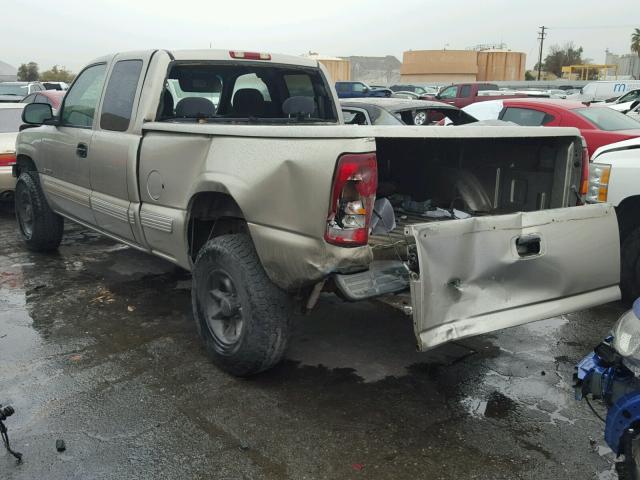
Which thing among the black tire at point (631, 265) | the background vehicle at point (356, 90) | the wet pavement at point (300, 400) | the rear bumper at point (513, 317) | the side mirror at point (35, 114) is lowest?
the wet pavement at point (300, 400)

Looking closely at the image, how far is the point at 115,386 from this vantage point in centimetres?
368

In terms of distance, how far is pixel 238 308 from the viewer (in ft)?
11.9

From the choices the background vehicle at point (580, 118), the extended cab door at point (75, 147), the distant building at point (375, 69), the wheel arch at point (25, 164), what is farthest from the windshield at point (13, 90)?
the distant building at point (375, 69)

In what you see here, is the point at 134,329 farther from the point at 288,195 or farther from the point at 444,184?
the point at 444,184

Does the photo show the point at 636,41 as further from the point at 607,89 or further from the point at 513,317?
the point at 513,317

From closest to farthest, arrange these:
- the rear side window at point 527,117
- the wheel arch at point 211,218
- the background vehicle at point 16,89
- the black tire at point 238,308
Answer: the black tire at point 238,308, the wheel arch at point 211,218, the rear side window at point 527,117, the background vehicle at point 16,89

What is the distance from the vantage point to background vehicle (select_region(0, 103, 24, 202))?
25.9 feet

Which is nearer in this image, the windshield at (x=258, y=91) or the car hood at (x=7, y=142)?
the windshield at (x=258, y=91)

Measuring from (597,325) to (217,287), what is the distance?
3069 mm

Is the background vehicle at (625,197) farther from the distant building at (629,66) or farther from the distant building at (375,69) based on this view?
the distant building at (375,69)

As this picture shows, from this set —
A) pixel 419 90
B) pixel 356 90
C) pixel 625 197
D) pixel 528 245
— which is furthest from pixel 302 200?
pixel 419 90

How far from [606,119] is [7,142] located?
861 cm

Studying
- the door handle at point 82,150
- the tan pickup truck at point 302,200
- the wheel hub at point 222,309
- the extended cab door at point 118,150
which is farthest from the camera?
the door handle at point 82,150

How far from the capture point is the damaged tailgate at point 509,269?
285 centimetres
